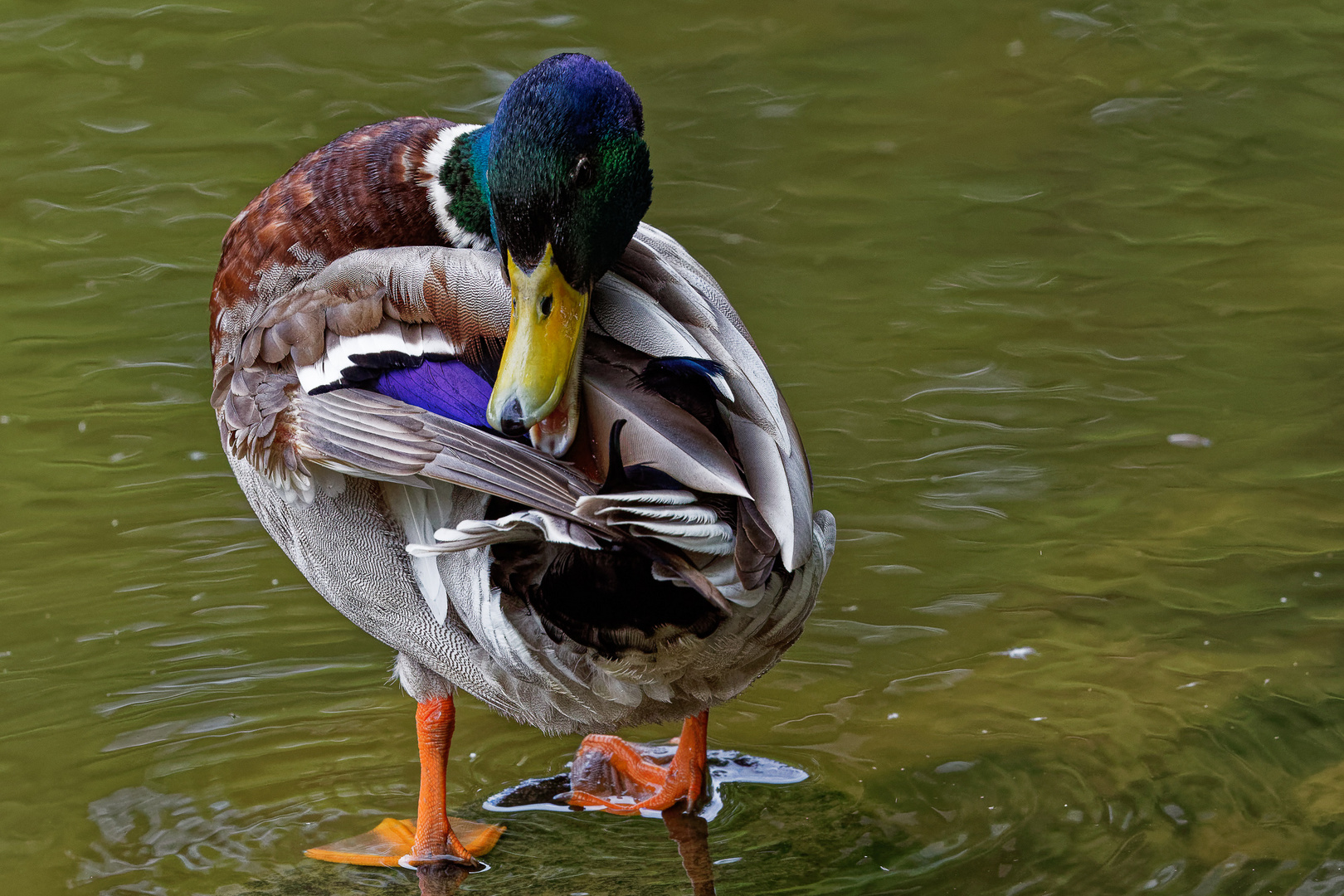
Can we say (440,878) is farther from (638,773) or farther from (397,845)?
(638,773)

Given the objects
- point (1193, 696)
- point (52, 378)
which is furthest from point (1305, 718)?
point (52, 378)

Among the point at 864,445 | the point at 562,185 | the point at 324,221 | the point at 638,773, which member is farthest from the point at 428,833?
the point at 864,445

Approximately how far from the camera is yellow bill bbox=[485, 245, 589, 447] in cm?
297

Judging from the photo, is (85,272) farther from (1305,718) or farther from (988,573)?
(1305,718)

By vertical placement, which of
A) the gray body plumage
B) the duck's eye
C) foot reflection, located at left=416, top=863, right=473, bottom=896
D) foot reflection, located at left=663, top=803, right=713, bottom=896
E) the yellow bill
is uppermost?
the duck's eye

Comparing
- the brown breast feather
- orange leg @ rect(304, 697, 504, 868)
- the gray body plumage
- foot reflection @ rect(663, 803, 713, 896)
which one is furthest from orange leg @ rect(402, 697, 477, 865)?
the brown breast feather

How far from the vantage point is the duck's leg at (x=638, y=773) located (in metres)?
3.87

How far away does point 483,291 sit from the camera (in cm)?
331

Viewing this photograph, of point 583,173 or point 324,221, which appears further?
point 324,221

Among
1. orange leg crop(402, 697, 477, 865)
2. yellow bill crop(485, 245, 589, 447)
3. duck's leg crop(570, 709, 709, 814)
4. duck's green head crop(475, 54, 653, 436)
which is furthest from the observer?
duck's leg crop(570, 709, 709, 814)

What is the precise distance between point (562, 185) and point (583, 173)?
50 mm

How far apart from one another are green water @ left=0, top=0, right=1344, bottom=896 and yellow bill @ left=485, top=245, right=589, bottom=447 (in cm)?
117

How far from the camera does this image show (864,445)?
5.31 meters

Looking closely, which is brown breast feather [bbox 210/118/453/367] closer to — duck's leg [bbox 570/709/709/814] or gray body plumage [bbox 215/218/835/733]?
gray body plumage [bbox 215/218/835/733]
